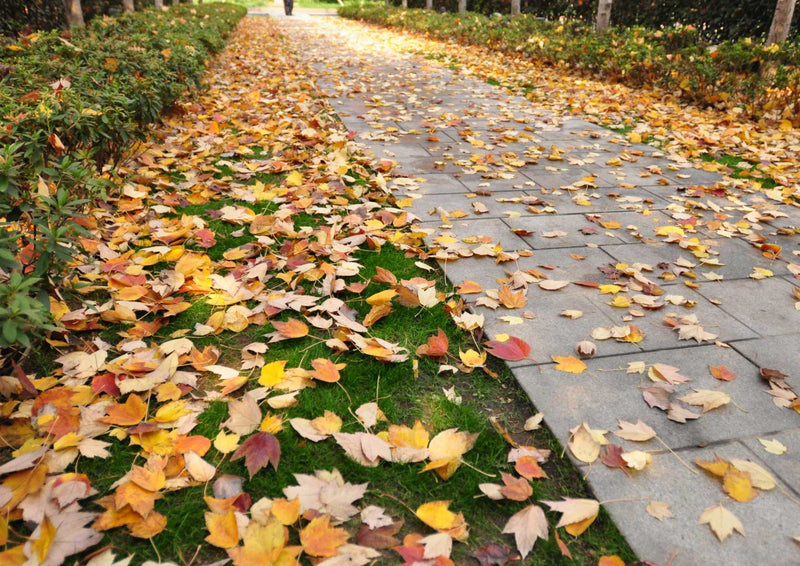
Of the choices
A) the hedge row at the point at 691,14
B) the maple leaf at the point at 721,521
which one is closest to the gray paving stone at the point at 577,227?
the maple leaf at the point at 721,521

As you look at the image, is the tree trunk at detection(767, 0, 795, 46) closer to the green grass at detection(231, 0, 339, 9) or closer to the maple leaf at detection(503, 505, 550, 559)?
the maple leaf at detection(503, 505, 550, 559)

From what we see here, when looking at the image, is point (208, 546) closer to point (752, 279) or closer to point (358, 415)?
point (358, 415)

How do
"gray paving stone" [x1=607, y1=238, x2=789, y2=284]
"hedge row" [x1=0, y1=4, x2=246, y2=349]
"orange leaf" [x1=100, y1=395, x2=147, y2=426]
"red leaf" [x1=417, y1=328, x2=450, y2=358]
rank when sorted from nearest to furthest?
"orange leaf" [x1=100, y1=395, x2=147, y2=426], "hedge row" [x1=0, y1=4, x2=246, y2=349], "red leaf" [x1=417, y1=328, x2=450, y2=358], "gray paving stone" [x1=607, y1=238, x2=789, y2=284]

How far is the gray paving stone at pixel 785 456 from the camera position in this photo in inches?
62.7

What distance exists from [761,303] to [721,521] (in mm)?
1499

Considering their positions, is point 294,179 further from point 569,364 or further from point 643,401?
point 643,401

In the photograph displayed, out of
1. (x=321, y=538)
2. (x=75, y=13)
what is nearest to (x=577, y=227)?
(x=321, y=538)

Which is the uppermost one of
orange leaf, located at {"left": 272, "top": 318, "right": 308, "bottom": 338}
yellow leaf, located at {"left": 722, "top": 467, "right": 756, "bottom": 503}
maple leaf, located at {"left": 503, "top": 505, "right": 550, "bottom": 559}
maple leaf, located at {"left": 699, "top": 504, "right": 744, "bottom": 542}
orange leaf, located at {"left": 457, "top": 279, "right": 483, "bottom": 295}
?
orange leaf, located at {"left": 457, "top": 279, "right": 483, "bottom": 295}

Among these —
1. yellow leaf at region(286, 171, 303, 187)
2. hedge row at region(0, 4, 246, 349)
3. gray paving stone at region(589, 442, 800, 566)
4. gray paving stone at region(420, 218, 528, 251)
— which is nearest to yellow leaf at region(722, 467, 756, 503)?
gray paving stone at region(589, 442, 800, 566)

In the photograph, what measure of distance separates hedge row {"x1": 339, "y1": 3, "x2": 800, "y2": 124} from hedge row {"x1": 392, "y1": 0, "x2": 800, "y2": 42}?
204 cm

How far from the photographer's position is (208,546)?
1.39m

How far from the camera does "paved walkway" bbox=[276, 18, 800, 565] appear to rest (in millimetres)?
1548

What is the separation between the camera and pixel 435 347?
213 centimetres

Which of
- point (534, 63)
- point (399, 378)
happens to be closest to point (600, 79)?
point (534, 63)
